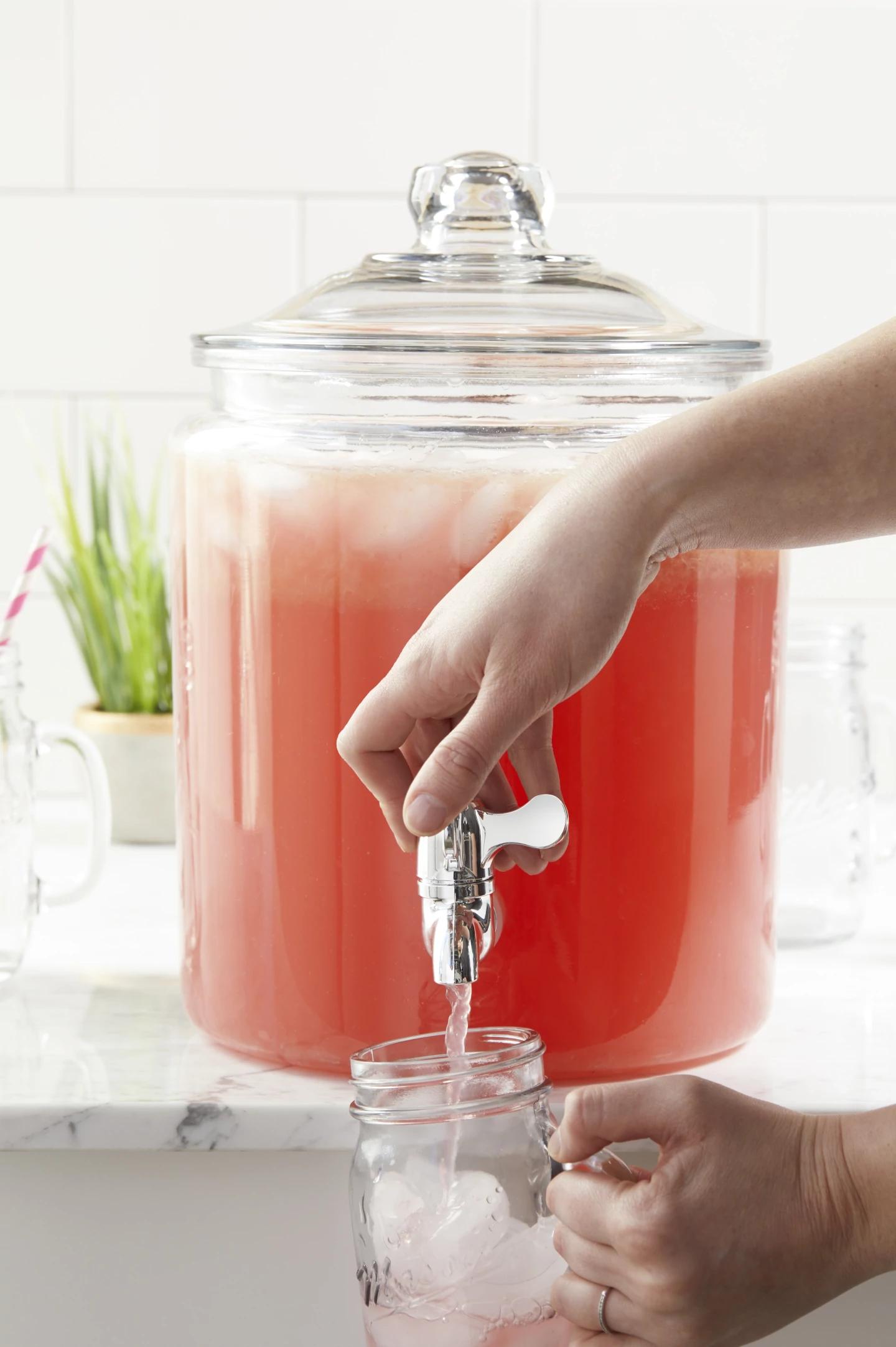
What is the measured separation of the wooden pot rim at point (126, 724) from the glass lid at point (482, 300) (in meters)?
0.38

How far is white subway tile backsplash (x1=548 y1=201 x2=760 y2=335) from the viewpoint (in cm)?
106

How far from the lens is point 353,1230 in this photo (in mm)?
484

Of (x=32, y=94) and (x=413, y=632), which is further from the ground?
(x=32, y=94)

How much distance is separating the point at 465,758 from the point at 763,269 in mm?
735

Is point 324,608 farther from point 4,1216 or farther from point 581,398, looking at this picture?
point 4,1216

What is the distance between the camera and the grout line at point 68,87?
1029mm

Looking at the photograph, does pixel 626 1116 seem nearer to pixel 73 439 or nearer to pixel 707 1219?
pixel 707 1219

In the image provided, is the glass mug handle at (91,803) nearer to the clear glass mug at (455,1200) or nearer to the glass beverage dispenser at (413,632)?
the glass beverage dispenser at (413,632)

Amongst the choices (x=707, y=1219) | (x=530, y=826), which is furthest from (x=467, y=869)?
(x=707, y=1219)

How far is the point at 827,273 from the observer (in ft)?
3.50

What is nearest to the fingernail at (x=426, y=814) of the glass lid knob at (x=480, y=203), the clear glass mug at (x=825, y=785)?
the glass lid knob at (x=480, y=203)

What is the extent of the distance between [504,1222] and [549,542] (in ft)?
0.74

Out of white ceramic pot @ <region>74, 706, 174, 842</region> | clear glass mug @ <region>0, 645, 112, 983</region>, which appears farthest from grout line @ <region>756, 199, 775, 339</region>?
clear glass mug @ <region>0, 645, 112, 983</region>

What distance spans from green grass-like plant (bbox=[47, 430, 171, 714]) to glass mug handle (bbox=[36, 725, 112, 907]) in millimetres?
225
